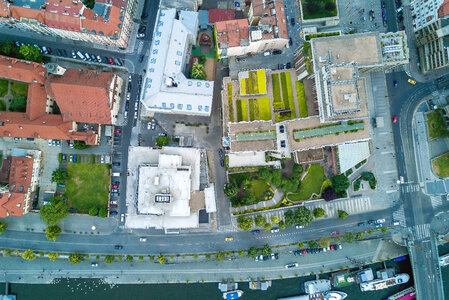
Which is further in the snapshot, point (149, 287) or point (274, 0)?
point (149, 287)

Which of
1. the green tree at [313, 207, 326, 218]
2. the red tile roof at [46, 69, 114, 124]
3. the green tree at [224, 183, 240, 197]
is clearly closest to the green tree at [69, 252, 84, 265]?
the red tile roof at [46, 69, 114, 124]

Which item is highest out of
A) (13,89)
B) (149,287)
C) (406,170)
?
(13,89)

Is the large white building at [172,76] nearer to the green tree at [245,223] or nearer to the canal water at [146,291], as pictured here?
the green tree at [245,223]

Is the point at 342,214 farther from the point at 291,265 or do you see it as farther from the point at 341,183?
the point at 291,265

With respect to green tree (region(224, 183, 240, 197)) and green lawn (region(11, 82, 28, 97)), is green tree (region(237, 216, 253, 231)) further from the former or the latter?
green lawn (region(11, 82, 28, 97))

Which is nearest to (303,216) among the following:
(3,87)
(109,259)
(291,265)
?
(291,265)

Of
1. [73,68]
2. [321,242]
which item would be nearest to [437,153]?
[321,242]

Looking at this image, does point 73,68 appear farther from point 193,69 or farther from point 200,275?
point 200,275
